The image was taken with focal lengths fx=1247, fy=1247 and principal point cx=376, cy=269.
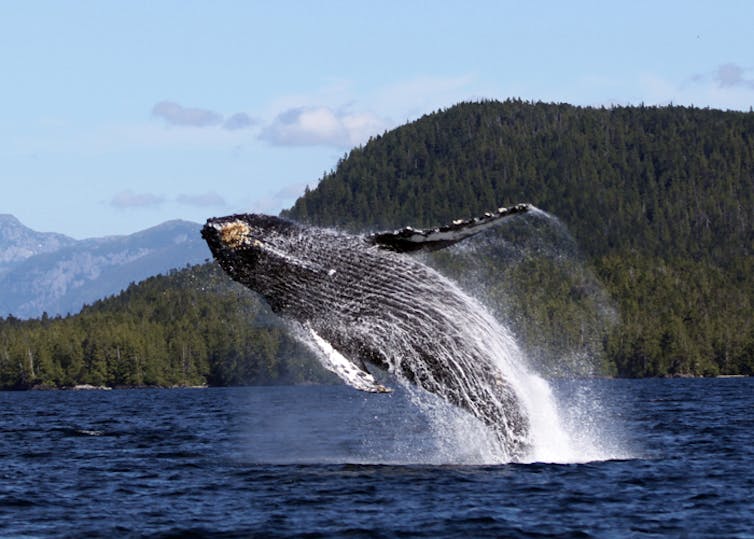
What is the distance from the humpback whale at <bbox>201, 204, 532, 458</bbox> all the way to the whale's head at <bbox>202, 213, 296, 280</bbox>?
0.05 feet

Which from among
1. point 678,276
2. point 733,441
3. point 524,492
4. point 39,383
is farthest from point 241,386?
point 524,492

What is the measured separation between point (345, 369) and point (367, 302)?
103 centimetres

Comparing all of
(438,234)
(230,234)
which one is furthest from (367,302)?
(230,234)

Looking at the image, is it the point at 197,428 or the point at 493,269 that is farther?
the point at 493,269

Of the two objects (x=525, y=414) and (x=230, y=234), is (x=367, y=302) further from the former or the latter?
(x=525, y=414)

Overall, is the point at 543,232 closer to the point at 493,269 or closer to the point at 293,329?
the point at 493,269

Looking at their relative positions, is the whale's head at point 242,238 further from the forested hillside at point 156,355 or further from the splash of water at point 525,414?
the forested hillside at point 156,355

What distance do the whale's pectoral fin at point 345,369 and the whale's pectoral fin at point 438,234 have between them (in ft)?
5.52

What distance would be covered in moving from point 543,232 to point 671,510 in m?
180

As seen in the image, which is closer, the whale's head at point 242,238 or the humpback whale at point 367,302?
the whale's head at point 242,238

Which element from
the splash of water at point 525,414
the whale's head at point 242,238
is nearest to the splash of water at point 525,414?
the splash of water at point 525,414

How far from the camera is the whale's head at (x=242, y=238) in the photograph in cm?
1738

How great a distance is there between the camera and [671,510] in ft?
60.3

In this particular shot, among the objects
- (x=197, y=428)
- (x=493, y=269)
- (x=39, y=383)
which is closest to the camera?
(x=197, y=428)
